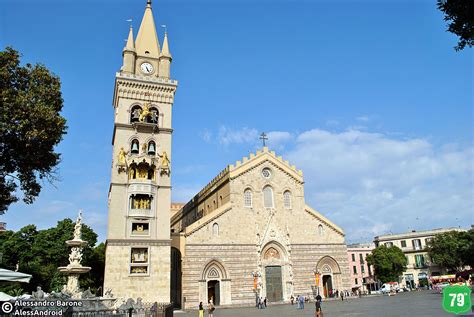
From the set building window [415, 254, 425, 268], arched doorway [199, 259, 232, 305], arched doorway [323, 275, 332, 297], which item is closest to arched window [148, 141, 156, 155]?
arched doorway [199, 259, 232, 305]

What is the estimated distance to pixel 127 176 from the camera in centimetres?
4025

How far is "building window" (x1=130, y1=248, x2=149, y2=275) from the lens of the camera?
124ft

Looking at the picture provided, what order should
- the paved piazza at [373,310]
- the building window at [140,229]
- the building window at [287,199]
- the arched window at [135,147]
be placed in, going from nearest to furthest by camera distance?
the paved piazza at [373,310], the building window at [140,229], the arched window at [135,147], the building window at [287,199]

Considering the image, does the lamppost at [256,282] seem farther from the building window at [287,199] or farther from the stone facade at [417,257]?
the stone facade at [417,257]

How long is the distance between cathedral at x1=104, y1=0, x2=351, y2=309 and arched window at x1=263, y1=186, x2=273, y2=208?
121 mm

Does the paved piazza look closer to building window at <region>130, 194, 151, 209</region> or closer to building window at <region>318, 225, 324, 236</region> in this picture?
building window at <region>130, 194, 151, 209</region>

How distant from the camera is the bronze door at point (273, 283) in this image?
44781 mm

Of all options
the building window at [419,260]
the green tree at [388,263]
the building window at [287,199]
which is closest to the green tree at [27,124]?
the building window at [287,199]

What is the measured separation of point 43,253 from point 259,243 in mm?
27825

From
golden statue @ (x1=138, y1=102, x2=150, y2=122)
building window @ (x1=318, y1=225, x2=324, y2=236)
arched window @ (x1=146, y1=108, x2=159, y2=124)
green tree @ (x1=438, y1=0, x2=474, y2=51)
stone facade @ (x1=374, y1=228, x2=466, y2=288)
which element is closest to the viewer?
green tree @ (x1=438, y1=0, x2=474, y2=51)

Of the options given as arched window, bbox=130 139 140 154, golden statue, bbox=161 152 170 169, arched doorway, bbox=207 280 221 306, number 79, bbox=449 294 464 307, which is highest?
arched window, bbox=130 139 140 154

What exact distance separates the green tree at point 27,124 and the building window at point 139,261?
1660 centimetres

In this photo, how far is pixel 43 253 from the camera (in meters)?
50.4

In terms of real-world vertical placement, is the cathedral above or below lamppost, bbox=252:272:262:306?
above
